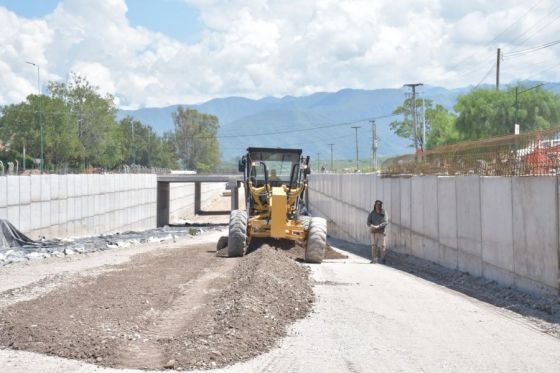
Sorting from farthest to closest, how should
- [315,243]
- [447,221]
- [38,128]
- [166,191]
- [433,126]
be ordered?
[433,126], [166,191], [38,128], [315,243], [447,221]

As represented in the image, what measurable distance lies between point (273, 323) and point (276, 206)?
9.74 m

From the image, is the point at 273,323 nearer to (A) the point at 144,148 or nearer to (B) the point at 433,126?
(B) the point at 433,126

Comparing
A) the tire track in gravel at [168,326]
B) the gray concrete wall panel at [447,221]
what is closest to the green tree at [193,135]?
the gray concrete wall panel at [447,221]

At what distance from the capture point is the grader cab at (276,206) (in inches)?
810

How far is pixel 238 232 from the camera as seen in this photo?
68.5 feet

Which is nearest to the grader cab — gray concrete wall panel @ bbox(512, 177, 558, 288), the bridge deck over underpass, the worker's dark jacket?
the worker's dark jacket

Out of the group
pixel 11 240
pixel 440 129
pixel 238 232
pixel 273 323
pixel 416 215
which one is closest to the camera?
pixel 273 323

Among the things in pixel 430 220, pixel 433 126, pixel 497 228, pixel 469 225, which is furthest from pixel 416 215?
pixel 433 126

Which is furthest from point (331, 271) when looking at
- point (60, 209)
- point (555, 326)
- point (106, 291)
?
point (60, 209)

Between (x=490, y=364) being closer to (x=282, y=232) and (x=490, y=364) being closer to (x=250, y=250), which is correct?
(x=282, y=232)

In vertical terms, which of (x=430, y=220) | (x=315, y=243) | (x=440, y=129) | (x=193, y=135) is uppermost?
(x=193, y=135)

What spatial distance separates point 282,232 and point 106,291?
7.07 m

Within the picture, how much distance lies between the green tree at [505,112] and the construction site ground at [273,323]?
1717 inches

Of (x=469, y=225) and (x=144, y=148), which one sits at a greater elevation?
(x=144, y=148)
